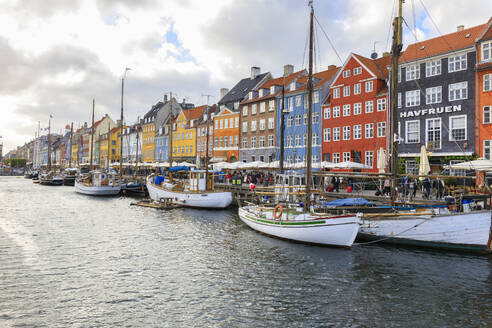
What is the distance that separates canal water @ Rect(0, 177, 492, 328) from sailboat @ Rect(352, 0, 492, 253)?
0.73m

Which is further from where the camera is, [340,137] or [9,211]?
[340,137]

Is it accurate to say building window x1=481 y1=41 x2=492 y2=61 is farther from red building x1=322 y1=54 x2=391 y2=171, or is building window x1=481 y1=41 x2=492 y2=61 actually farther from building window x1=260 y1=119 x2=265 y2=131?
building window x1=260 y1=119 x2=265 y2=131

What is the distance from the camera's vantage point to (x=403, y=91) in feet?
125

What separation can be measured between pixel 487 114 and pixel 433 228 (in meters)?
20.1

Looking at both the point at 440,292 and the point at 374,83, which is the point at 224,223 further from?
the point at 374,83

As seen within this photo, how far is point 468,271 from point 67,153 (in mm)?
160234

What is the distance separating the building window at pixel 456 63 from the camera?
3331 cm

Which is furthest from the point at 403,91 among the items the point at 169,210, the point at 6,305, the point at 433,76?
the point at 6,305

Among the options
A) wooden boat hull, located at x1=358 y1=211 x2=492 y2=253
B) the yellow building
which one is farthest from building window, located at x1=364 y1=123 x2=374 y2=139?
the yellow building

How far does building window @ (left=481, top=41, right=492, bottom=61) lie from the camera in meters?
31.2

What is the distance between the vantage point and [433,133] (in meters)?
35.2

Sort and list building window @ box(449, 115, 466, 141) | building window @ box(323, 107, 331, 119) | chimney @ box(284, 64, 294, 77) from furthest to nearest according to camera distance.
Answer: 1. chimney @ box(284, 64, 294, 77)
2. building window @ box(323, 107, 331, 119)
3. building window @ box(449, 115, 466, 141)

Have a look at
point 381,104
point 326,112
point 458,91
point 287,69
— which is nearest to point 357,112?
Result: point 381,104

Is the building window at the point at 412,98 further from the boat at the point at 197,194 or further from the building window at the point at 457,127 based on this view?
the boat at the point at 197,194
